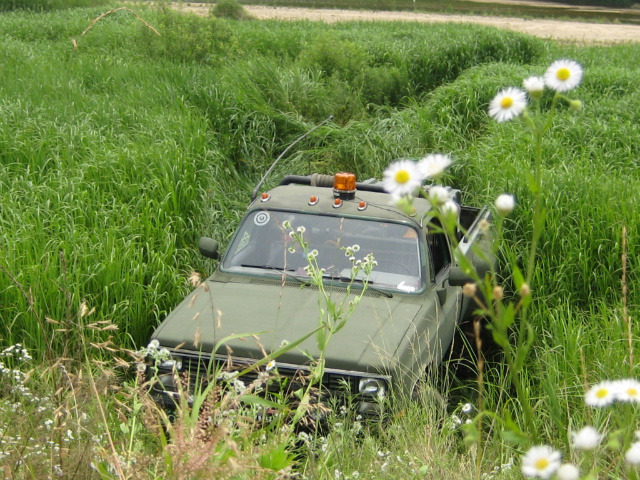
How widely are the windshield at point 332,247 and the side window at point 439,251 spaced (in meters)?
0.26

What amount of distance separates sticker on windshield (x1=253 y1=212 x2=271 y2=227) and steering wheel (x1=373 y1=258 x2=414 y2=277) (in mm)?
819

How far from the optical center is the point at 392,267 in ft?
17.4

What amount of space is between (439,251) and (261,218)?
1.22 meters

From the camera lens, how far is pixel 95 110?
Answer: 8.97 m

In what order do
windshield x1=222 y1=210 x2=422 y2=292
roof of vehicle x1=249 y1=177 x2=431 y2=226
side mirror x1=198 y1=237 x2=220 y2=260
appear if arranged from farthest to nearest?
roof of vehicle x1=249 y1=177 x2=431 y2=226 → side mirror x1=198 y1=237 x2=220 y2=260 → windshield x1=222 y1=210 x2=422 y2=292

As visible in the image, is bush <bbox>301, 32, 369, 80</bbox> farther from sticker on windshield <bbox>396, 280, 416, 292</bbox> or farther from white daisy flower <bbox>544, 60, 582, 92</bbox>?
white daisy flower <bbox>544, 60, 582, 92</bbox>

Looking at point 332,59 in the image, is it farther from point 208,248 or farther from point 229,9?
point 229,9

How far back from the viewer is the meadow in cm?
301

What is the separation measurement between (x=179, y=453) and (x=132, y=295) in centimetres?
397

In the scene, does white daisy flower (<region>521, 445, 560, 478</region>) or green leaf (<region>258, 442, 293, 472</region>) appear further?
green leaf (<region>258, 442, 293, 472</region>)

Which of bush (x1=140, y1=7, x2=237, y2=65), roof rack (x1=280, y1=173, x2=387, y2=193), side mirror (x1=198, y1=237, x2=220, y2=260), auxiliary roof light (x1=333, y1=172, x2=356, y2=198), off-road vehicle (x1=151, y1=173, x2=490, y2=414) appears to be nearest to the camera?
off-road vehicle (x1=151, y1=173, x2=490, y2=414)

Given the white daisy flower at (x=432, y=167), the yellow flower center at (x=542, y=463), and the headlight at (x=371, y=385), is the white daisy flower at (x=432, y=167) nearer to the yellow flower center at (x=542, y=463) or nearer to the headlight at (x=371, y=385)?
the yellow flower center at (x=542, y=463)

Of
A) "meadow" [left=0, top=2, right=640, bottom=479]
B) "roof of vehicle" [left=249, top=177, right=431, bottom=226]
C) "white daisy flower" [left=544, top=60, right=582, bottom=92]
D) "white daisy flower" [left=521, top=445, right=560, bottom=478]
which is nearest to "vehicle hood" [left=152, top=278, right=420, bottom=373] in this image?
"meadow" [left=0, top=2, right=640, bottom=479]

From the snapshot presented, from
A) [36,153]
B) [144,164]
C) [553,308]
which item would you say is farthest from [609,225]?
[36,153]
